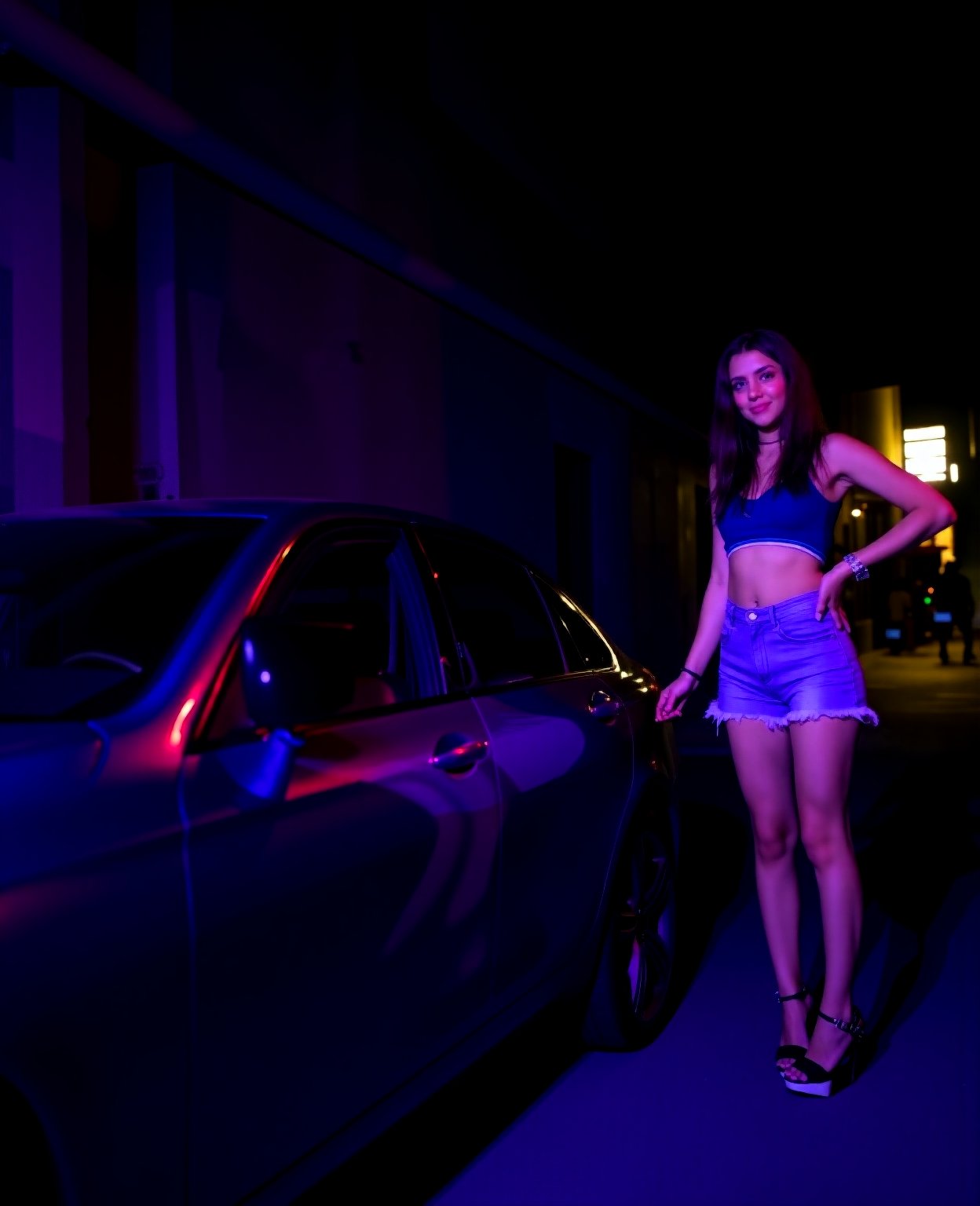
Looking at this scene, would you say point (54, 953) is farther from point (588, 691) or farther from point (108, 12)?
point (108, 12)

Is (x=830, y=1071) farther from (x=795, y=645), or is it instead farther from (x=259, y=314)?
(x=259, y=314)

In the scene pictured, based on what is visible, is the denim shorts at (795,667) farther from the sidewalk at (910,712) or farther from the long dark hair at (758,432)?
the sidewalk at (910,712)

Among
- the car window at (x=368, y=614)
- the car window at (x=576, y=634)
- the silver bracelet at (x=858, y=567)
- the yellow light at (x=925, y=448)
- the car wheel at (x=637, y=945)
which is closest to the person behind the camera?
the car window at (x=368, y=614)

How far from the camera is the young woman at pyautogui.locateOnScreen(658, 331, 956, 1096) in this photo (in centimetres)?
335

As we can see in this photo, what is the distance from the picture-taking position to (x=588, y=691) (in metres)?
3.63

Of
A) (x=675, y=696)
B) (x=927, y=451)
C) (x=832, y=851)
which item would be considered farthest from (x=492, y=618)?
(x=927, y=451)

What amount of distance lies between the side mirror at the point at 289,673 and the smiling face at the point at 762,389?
5.86 feet

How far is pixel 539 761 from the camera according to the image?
3080mm

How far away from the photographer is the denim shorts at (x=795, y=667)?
10.9ft

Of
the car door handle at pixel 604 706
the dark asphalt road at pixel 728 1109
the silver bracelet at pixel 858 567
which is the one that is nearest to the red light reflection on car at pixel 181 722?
the dark asphalt road at pixel 728 1109

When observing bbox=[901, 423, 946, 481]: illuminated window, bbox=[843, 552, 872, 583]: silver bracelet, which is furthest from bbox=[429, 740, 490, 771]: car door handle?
bbox=[901, 423, 946, 481]: illuminated window

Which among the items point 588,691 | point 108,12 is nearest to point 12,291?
point 108,12

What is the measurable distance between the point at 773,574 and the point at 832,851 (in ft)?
2.56

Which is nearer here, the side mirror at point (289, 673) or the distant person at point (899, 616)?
the side mirror at point (289, 673)
